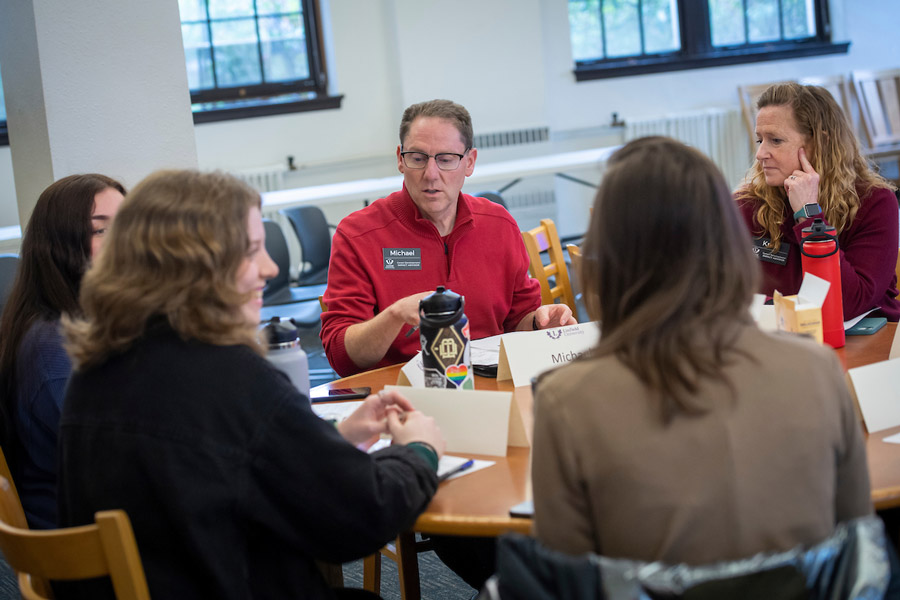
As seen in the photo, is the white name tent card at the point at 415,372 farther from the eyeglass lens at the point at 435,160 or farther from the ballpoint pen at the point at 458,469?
the eyeglass lens at the point at 435,160

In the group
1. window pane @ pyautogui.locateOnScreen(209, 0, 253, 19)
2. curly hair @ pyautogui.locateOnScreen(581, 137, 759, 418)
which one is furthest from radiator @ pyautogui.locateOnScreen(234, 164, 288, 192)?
curly hair @ pyautogui.locateOnScreen(581, 137, 759, 418)

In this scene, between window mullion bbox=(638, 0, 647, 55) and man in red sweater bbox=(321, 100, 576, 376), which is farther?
window mullion bbox=(638, 0, 647, 55)

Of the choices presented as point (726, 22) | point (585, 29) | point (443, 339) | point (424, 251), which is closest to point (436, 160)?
point (424, 251)

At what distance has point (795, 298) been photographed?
1.69m

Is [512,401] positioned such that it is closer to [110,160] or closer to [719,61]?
[110,160]

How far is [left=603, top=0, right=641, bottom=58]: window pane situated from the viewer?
7.22 m

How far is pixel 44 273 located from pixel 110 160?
37.7 inches

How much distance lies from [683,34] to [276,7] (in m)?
3.40

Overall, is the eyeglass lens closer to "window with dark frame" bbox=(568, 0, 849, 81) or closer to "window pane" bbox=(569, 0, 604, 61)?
"window with dark frame" bbox=(568, 0, 849, 81)

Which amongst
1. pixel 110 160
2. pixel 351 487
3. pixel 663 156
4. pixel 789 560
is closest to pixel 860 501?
pixel 789 560

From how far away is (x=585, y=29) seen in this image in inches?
283

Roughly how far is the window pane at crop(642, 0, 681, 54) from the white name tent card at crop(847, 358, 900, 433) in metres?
6.39

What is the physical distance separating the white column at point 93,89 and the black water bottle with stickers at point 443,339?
5.10ft

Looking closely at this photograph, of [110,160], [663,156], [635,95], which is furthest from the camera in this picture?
[635,95]
